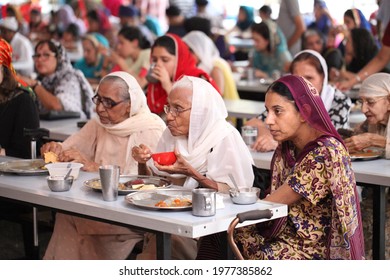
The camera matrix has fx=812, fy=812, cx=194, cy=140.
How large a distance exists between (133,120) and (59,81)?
2.13 metres

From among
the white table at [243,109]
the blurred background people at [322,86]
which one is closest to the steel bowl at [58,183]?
the blurred background people at [322,86]

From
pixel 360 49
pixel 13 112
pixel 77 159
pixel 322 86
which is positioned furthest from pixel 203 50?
pixel 77 159

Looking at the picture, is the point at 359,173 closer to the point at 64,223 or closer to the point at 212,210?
the point at 212,210

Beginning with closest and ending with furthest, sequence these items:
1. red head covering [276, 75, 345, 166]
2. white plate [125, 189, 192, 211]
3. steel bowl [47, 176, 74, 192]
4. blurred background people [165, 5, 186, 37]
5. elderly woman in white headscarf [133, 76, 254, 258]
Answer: white plate [125, 189, 192, 211], red head covering [276, 75, 345, 166], steel bowl [47, 176, 74, 192], elderly woman in white headscarf [133, 76, 254, 258], blurred background people [165, 5, 186, 37]

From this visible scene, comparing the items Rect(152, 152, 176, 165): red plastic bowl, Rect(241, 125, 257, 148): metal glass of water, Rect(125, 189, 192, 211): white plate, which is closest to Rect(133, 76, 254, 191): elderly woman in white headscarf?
Rect(152, 152, 176, 165): red plastic bowl

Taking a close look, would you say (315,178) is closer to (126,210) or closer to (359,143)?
(126,210)

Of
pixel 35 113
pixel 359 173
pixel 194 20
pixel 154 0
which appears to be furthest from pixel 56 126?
pixel 154 0

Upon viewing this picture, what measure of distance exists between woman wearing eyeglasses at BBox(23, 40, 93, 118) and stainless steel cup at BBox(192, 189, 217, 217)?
3.18m

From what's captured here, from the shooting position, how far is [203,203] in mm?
2980

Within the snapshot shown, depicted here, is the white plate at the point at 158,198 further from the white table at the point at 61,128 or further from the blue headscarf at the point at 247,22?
the blue headscarf at the point at 247,22

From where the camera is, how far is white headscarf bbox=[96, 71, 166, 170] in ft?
13.8

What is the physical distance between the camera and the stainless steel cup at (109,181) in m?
3.24

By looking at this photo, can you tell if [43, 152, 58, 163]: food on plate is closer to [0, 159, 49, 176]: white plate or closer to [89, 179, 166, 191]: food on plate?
[0, 159, 49, 176]: white plate

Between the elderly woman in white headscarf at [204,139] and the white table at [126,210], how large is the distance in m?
0.33
